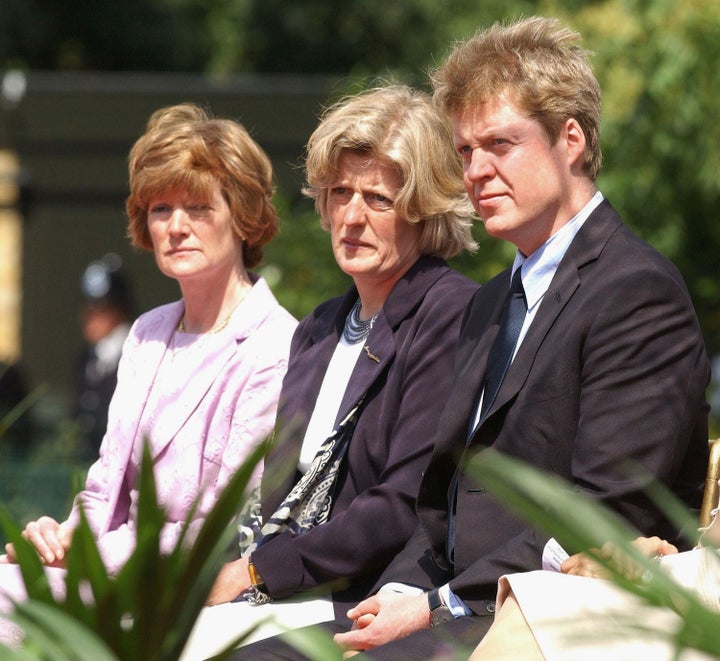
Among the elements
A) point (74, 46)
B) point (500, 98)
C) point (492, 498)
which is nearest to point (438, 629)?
point (492, 498)

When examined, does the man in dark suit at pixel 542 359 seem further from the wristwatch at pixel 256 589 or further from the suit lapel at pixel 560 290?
the wristwatch at pixel 256 589

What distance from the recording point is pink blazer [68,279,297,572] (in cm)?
390

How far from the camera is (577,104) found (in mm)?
3201

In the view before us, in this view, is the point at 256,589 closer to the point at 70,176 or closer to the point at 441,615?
the point at 441,615

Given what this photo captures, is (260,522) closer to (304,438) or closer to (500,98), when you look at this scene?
(304,438)

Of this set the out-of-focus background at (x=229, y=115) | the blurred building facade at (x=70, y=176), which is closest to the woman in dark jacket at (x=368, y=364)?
the out-of-focus background at (x=229, y=115)

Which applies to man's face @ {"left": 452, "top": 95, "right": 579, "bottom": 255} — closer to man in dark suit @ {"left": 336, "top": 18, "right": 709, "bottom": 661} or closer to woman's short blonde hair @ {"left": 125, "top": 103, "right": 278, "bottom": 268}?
man in dark suit @ {"left": 336, "top": 18, "right": 709, "bottom": 661}

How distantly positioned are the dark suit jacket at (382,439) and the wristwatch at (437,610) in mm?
371

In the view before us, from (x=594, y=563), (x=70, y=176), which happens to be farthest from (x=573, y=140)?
(x=70, y=176)

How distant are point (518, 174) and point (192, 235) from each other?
130 centimetres

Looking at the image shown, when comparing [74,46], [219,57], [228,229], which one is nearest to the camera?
[228,229]

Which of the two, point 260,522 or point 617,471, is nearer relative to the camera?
point 617,471

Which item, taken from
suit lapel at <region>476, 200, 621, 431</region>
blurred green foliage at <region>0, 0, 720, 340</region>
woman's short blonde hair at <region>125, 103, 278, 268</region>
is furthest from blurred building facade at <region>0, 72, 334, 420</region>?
suit lapel at <region>476, 200, 621, 431</region>

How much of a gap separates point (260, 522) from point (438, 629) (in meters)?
0.99
